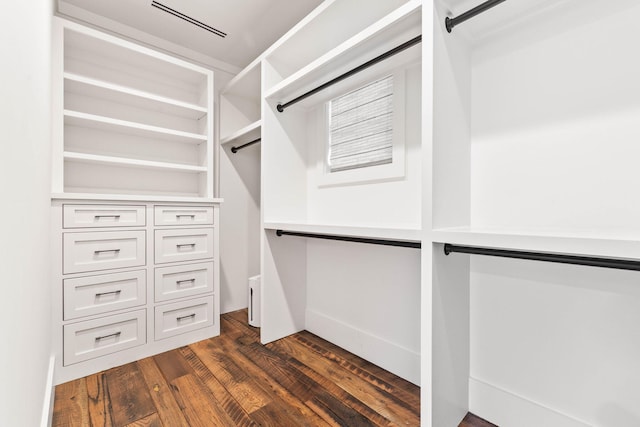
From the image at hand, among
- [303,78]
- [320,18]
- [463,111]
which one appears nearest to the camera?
[463,111]

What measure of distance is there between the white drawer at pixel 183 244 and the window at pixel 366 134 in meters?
0.95

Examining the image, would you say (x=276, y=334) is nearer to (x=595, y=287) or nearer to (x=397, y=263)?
(x=397, y=263)

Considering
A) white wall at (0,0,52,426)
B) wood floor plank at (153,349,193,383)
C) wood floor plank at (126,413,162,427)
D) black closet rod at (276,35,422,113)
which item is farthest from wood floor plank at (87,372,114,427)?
black closet rod at (276,35,422,113)

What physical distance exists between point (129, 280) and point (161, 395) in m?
0.74

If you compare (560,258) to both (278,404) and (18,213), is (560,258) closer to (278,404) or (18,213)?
(278,404)

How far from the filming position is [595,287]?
1.10 meters

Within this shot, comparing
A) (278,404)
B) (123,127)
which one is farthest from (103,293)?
(278,404)

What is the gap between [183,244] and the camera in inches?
83.6

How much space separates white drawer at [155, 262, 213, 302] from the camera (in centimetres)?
203

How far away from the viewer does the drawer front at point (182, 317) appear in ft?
6.60

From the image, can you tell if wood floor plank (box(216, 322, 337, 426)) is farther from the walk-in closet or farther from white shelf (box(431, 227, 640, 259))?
white shelf (box(431, 227, 640, 259))

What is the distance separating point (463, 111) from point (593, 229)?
0.68 m

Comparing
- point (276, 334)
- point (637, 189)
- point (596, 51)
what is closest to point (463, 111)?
point (596, 51)

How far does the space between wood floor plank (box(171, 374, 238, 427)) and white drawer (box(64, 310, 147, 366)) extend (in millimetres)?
474
